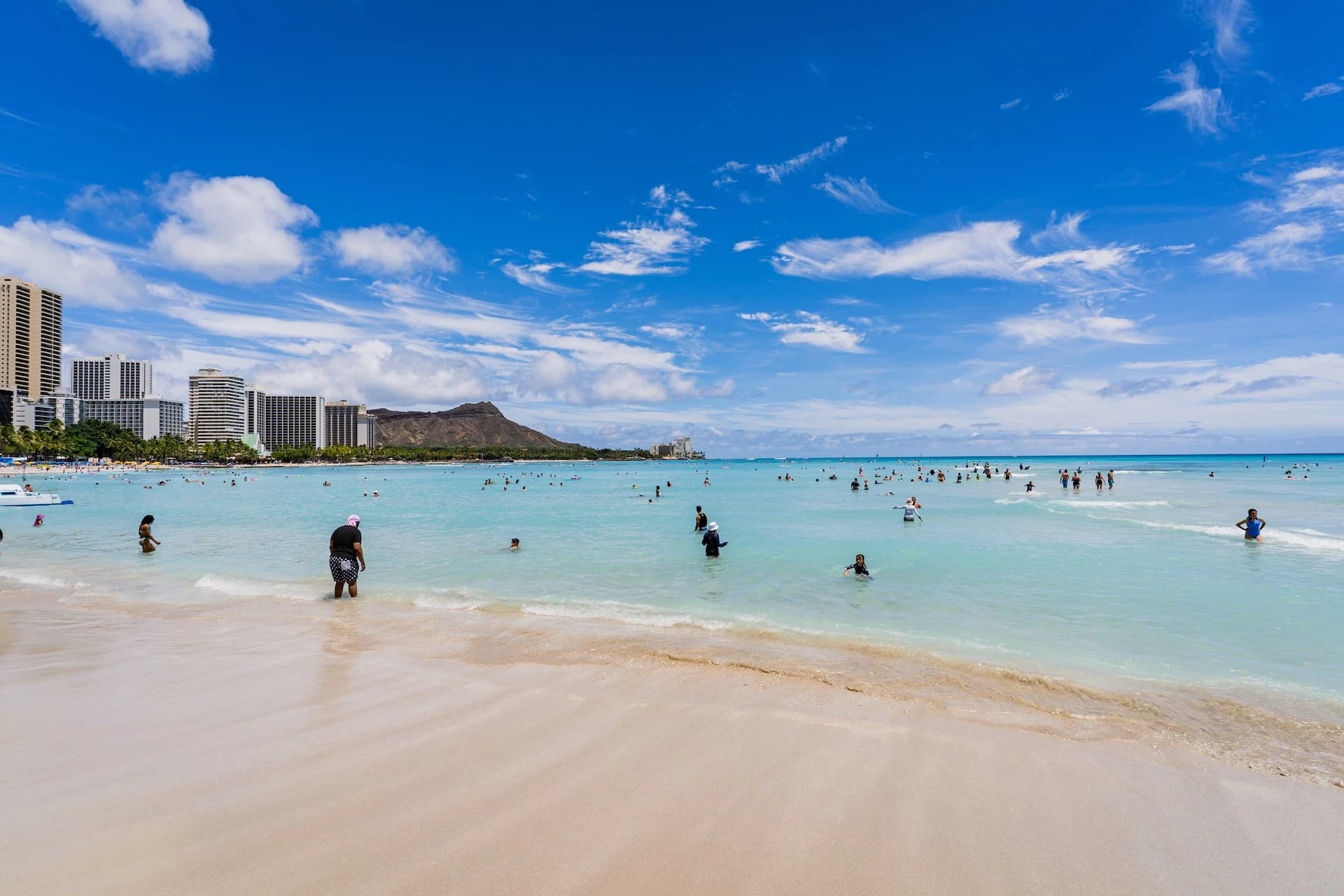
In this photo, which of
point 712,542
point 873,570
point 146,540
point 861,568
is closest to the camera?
point 861,568

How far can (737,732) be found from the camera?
5.99 m

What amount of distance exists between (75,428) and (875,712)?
17378 cm

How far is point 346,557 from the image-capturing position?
13336 millimetres

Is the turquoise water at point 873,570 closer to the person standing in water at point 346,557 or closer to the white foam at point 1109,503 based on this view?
the white foam at point 1109,503

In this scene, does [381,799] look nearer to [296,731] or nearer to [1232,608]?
[296,731]

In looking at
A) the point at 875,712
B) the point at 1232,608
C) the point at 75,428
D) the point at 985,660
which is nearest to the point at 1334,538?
the point at 1232,608

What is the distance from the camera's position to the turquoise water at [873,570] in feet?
33.5

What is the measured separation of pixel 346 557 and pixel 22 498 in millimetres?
41957

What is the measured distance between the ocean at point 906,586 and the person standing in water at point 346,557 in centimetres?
52

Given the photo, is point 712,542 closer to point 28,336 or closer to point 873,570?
point 873,570

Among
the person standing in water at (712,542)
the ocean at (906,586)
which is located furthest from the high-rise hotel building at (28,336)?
the person standing in water at (712,542)

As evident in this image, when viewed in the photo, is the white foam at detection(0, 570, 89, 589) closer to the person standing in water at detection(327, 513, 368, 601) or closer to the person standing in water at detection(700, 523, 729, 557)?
the person standing in water at detection(327, 513, 368, 601)

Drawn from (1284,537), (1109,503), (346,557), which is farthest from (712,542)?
(1109,503)

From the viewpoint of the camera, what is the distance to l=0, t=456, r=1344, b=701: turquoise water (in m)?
10.2
